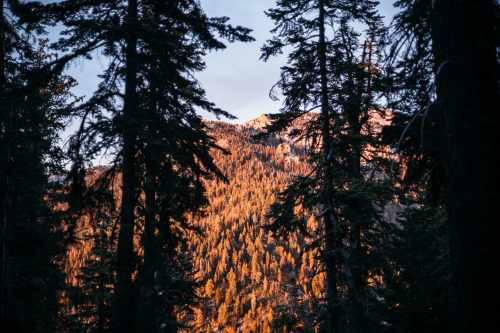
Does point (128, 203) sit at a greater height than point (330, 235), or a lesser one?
greater

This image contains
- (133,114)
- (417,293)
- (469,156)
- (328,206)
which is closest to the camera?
(469,156)

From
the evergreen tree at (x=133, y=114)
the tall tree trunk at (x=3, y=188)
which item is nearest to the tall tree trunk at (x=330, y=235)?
the evergreen tree at (x=133, y=114)

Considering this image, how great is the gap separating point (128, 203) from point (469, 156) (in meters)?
6.40

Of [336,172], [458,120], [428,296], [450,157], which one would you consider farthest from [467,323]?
[428,296]

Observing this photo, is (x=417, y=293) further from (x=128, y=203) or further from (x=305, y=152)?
(x=128, y=203)

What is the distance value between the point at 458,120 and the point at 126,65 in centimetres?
703

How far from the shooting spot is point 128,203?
570 centimetres

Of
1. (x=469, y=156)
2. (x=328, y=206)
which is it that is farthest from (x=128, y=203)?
(x=469, y=156)

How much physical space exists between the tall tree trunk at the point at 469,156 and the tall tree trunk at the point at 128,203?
5.36 metres

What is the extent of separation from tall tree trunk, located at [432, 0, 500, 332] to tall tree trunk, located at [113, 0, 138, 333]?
17.6 ft

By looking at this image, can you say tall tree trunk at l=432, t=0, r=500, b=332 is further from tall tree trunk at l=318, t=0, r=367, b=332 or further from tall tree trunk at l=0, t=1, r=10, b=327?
tall tree trunk at l=0, t=1, r=10, b=327

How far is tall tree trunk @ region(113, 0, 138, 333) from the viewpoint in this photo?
500cm

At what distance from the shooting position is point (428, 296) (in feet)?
24.5

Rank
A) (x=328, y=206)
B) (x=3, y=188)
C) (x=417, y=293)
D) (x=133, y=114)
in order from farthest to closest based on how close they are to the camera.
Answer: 1. (x=3, y=188)
2. (x=417, y=293)
3. (x=328, y=206)
4. (x=133, y=114)
